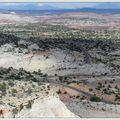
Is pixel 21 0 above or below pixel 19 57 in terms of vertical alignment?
above

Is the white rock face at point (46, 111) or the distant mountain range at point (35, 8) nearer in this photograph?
the white rock face at point (46, 111)

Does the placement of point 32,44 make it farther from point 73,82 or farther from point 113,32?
point 113,32

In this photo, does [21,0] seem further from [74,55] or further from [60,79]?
[74,55]

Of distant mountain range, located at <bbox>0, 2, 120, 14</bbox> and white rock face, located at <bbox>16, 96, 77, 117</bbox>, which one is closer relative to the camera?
white rock face, located at <bbox>16, 96, 77, 117</bbox>

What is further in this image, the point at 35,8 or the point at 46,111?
the point at 35,8

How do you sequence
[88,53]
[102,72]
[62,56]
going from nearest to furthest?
[102,72], [62,56], [88,53]

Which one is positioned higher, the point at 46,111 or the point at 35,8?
the point at 46,111

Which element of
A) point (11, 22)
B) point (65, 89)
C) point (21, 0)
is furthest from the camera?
point (11, 22)

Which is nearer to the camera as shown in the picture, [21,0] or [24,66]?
[21,0]

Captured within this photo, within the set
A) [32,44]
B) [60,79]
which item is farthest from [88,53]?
[60,79]

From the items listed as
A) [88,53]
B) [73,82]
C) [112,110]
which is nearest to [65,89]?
[73,82]
